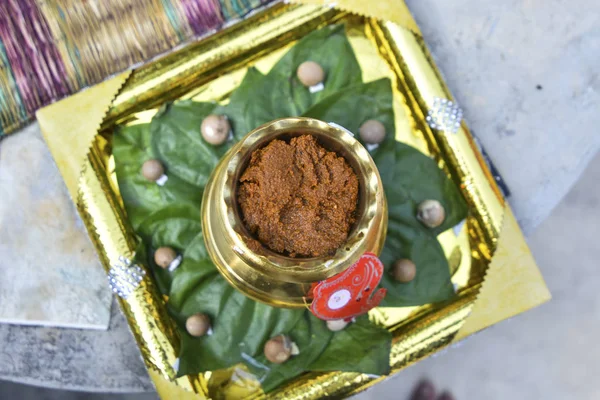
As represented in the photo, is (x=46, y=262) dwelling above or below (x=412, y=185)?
above


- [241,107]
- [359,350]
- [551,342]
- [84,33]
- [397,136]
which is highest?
[84,33]

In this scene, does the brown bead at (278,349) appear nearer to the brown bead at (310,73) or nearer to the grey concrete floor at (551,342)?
the brown bead at (310,73)

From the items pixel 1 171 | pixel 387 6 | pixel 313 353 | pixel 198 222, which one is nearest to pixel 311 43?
pixel 387 6

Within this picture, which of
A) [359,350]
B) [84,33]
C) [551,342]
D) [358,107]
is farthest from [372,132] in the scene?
[551,342]

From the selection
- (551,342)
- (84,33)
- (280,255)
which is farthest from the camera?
(551,342)

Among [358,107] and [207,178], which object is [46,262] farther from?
[358,107]

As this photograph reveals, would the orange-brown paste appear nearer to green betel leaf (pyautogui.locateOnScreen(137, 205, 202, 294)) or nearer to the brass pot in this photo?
the brass pot

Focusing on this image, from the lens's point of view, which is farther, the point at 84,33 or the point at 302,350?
the point at 84,33
